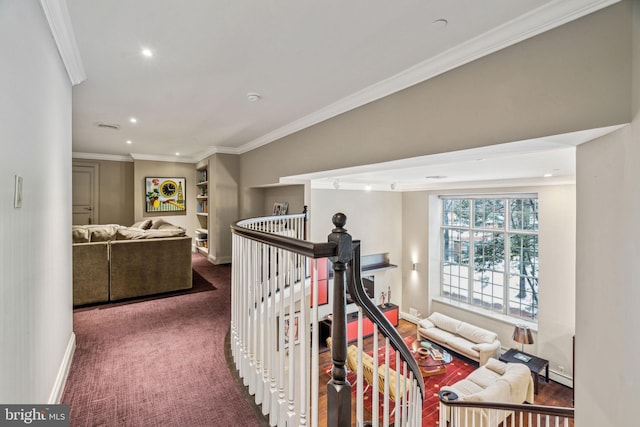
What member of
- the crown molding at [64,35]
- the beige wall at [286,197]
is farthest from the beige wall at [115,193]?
the crown molding at [64,35]

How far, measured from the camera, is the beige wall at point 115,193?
7.45m

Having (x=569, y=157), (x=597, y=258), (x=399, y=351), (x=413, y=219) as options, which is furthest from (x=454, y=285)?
(x=399, y=351)

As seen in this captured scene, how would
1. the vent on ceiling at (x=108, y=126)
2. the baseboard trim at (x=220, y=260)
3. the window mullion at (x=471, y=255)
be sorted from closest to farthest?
the vent on ceiling at (x=108, y=126) < the baseboard trim at (x=220, y=260) < the window mullion at (x=471, y=255)

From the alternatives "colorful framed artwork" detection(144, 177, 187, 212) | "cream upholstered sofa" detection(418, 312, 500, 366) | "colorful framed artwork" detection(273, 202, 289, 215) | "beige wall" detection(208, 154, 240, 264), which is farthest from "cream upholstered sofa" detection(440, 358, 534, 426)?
"colorful framed artwork" detection(144, 177, 187, 212)

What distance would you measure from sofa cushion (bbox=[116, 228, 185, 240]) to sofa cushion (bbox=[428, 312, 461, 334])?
264 inches

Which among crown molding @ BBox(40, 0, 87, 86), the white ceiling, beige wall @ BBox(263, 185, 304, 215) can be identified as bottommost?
beige wall @ BBox(263, 185, 304, 215)

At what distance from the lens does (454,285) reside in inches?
343

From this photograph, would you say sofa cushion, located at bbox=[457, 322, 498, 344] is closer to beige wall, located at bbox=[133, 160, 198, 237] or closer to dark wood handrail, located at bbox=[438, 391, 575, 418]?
dark wood handrail, located at bbox=[438, 391, 575, 418]

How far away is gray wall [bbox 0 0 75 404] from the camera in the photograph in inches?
46.9

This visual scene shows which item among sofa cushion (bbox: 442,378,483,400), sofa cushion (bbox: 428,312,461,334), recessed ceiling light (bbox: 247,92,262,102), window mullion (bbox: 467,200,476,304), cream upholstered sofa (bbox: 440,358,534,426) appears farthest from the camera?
window mullion (bbox: 467,200,476,304)

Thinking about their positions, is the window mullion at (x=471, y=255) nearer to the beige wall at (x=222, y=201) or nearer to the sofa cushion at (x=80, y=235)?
the beige wall at (x=222, y=201)

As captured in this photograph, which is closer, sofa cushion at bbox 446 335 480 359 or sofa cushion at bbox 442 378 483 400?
sofa cushion at bbox 442 378 483 400

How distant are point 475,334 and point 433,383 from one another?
1.91m

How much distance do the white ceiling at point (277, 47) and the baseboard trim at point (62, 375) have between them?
7.60 ft
